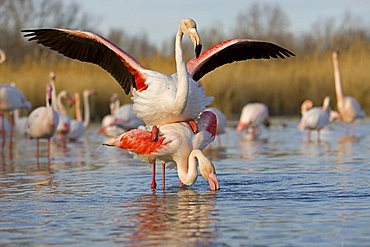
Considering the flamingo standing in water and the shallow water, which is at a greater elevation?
the flamingo standing in water

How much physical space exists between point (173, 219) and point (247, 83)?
16506mm

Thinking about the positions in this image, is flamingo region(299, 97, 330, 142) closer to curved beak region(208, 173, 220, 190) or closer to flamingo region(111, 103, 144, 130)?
flamingo region(111, 103, 144, 130)

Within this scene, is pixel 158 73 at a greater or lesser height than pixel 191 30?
lesser

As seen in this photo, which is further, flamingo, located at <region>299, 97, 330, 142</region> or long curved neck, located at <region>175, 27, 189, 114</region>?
flamingo, located at <region>299, 97, 330, 142</region>

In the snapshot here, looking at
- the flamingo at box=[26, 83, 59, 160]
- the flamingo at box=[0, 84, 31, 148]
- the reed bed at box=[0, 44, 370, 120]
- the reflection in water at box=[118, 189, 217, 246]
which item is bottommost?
the reflection in water at box=[118, 189, 217, 246]

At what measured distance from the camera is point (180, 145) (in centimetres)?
858

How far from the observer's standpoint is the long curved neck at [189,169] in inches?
332

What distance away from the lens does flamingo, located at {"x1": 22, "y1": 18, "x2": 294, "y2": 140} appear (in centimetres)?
862

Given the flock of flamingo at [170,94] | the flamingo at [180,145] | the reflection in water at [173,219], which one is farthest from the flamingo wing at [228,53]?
the reflection in water at [173,219]

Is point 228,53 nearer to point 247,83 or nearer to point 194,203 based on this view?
point 194,203

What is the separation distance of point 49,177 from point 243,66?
14055 millimetres

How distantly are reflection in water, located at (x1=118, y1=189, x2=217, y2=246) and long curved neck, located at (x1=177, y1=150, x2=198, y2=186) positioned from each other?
123mm

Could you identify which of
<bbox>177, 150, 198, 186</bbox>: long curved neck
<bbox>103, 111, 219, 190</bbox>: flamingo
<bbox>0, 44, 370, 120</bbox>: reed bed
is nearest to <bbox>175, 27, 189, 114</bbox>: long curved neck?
<bbox>103, 111, 219, 190</bbox>: flamingo

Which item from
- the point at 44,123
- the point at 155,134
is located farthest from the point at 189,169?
the point at 44,123
